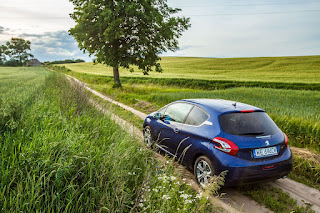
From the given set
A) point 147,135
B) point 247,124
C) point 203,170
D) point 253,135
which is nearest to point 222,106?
point 247,124

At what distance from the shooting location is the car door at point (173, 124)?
Answer: 17.6ft

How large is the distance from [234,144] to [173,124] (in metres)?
1.80

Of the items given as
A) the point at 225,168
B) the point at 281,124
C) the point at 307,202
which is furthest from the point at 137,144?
the point at 281,124

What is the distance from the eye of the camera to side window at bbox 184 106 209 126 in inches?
190

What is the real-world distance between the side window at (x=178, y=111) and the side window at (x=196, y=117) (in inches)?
7.4

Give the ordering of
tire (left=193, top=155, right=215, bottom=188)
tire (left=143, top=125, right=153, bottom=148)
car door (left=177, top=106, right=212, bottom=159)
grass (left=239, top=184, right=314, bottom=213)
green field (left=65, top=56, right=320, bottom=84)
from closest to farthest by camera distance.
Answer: grass (left=239, top=184, right=314, bottom=213) < tire (left=193, top=155, right=215, bottom=188) < car door (left=177, top=106, right=212, bottom=159) < tire (left=143, top=125, right=153, bottom=148) < green field (left=65, top=56, right=320, bottom=84)

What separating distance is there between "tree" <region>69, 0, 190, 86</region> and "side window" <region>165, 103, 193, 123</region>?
15.3 metres

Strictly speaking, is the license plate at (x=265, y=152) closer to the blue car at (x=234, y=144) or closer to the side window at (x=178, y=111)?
the blue car at (x=234, y=144)

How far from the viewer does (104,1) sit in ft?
68.0

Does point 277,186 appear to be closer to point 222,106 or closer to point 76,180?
point 222,106

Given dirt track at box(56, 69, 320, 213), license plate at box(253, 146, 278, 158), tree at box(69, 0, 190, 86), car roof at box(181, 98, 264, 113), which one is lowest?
dirt track at box(56, 69, 320, 213)

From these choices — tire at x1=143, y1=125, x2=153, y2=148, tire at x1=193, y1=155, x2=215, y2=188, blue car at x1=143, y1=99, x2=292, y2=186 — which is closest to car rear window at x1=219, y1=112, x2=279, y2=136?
blue car at x1=143, y1=99, x2=292, y2=186

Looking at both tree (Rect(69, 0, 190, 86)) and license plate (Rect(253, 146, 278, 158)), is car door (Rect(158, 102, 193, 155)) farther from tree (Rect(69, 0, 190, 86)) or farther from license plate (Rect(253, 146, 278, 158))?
tree (Rect(69, 0, 190, 86))

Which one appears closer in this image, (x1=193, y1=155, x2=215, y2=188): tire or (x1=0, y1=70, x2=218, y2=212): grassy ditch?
(x1=0, y1=70, x2=218, y2=212): grassy ditch
